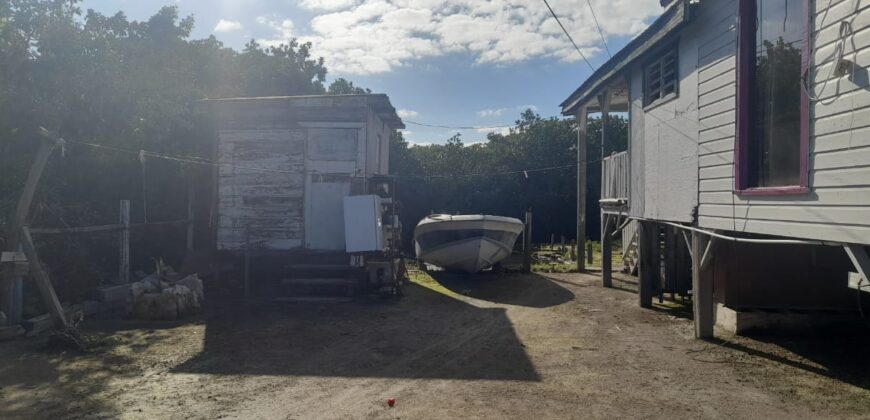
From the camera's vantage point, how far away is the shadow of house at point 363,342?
5.97 metres

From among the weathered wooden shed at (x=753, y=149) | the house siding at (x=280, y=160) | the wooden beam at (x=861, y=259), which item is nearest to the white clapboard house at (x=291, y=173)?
→ the house siding at (x=280, y=160)

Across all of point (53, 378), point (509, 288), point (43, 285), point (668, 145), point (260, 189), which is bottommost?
point (509, 288)

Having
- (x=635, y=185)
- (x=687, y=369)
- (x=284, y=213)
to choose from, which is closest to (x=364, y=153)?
(x=284, y=213)

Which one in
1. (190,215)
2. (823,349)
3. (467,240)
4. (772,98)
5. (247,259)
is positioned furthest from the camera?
(467,240)

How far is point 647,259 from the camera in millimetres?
9391

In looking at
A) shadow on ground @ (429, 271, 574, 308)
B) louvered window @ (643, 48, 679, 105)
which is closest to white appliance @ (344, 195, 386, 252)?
shadow on ground @ (429, 271, 574, 308)

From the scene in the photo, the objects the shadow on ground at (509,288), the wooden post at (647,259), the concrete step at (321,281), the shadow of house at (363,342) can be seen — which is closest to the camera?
the shadow of house at (363,342)

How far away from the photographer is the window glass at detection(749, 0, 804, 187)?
529 centimetres

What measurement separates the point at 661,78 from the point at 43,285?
9.36 meters

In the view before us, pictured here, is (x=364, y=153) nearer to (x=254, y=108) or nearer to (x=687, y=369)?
(x=254, y=108)

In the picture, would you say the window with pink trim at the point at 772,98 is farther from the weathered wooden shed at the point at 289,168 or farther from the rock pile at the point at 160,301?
the rock pile at the point at 160,301

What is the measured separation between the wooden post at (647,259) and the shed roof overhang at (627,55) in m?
2.95

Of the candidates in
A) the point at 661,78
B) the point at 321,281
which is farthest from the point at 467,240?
the point at 661,78

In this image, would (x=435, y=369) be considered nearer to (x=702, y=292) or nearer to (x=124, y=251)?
(x=702, y=292)
